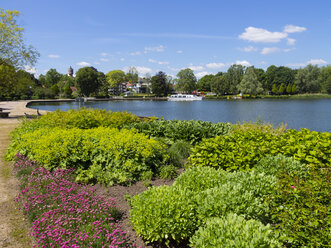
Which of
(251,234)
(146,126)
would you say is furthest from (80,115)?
(251,234)

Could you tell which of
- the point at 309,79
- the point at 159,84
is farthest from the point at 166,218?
the point at 159,84

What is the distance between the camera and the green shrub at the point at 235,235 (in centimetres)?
243

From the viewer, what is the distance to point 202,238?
269cm

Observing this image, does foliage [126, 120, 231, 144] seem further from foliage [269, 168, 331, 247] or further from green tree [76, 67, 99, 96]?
green tree [76, 67, 99, 96]

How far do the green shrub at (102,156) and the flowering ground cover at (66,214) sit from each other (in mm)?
517

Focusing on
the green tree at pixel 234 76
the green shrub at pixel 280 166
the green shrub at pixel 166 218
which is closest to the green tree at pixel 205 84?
the green tree at pixel 234 76

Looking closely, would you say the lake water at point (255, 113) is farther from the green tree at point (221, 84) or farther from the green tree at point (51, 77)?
the green tree at point (51, 77)

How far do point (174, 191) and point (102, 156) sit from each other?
9.58 feet

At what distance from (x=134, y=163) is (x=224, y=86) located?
3633 inches

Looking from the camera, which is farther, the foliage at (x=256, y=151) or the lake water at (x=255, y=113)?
the lake water at (x=255, y=113)

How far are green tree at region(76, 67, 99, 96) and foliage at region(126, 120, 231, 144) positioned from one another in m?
80.1

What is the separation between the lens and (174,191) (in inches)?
145

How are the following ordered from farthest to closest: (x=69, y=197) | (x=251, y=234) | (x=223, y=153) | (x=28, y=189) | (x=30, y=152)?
(x=30, y=152)
(x=223, y=153)
(x=28, y=189)
(x=69, y=197)
(x=251, y=234)

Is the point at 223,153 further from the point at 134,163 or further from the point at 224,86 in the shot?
the point at 224,86
